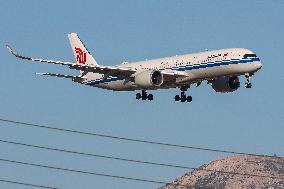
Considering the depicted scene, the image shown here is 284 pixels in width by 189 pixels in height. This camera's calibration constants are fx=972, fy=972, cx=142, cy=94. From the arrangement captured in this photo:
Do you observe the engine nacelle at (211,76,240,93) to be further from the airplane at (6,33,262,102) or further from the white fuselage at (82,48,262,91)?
the white fuselage at (82,48,262,91)

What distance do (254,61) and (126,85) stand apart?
28.3m

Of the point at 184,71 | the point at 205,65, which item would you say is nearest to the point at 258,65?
the point at 205,65

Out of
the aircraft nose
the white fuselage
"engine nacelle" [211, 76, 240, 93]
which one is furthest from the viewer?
"engine nacelle" [211, 76, 240, 93]

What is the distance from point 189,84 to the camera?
162125 millimetres

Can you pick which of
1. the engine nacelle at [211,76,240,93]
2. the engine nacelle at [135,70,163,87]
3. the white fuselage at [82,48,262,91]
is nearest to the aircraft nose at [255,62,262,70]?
the white fuselage at [82,48,262,91]

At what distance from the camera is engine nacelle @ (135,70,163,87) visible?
6270 inches

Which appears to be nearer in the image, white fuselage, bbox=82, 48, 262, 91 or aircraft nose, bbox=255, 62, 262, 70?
aircraft nose, bbox=255, 62, 262, 70

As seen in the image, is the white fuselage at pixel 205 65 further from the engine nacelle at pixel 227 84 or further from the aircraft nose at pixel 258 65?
the engine nacelle at pixel 227 84

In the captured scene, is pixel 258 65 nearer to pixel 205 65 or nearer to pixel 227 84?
pixel 205 65

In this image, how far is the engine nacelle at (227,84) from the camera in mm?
161375

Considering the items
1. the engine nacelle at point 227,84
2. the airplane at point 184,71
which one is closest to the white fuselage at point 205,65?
the airplane at point 184,71

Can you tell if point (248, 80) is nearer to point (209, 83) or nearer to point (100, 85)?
point (209, 83)

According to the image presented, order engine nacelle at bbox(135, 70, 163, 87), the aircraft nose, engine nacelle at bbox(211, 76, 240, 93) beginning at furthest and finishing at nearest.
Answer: engine nacelle at bbox(211, 76, 240, 93), engine nacelle at bbox(135, 70, 163, 87), the aircraft nose

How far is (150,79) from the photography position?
159375 millimetres
